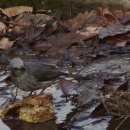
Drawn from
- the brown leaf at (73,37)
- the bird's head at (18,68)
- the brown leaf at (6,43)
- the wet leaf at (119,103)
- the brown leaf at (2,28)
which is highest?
the wet leaf at (119,103)

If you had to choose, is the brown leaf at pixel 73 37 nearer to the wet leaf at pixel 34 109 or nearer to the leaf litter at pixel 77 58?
the leaf litter at pixel 77 58

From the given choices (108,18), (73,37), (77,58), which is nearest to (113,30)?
(73,37)

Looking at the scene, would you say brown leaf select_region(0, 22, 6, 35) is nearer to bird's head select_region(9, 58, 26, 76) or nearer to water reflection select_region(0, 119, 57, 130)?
bird's head select_region(9, 58, 26, 76)

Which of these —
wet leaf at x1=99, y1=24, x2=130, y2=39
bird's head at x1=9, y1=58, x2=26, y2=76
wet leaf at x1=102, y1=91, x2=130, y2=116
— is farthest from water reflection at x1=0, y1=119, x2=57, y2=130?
wet leaf at x1=99, y1=24, x2=130, y2=39

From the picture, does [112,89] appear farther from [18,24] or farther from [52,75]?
[18,24]

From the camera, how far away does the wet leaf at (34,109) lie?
11.7ft

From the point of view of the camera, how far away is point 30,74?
4.35 metres

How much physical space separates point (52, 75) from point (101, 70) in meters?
0.55

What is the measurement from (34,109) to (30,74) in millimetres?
766

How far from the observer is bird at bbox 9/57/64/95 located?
13.8 ft

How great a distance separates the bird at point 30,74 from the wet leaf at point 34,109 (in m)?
0.46

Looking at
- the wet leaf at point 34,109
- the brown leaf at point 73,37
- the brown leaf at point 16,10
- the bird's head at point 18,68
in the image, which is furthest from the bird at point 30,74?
the brown leaf at point 16,10

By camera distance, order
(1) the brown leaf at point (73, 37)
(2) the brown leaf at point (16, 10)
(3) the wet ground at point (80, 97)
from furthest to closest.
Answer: (2) the brown leaf at point (16, 10), (1) the brown leaf at point (73, 37), (3) the wet ground at point (80, 97)

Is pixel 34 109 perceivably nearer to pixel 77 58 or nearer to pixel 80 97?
pixel 80 97
